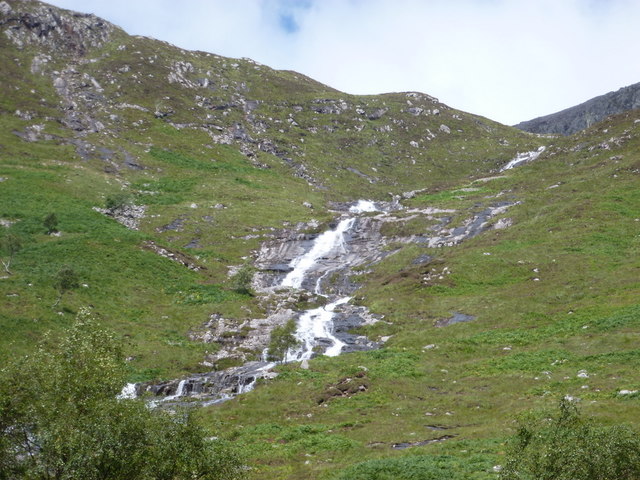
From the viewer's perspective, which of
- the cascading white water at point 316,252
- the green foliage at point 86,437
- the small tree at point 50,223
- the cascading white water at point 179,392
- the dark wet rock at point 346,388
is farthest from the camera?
the cascading white water at point 316,252

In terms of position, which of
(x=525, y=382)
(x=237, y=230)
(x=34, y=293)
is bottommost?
(x=525, y=382)

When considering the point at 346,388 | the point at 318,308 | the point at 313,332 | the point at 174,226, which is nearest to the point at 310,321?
the point at 313,332

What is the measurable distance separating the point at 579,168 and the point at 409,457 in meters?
89.7

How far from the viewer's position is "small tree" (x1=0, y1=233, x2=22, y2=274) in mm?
52125

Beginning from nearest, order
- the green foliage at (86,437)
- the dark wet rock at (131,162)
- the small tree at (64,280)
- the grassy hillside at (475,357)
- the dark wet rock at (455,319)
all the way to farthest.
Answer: the green foliage at (86,437) → the grassy hillside at (475,357) → the dark wet rock at (455,319) → the small tree at (64,280) → the dark wet rock at (131,162)

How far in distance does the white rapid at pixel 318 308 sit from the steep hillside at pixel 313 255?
95 centimetres

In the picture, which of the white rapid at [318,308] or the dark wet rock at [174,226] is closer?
the white rapid at [318,308]

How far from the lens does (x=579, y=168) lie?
95500 mm

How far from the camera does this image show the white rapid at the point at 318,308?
48.0 m

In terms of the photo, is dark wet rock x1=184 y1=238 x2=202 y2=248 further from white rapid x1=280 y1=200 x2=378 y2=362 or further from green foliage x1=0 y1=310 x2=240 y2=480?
green foliage x1=0 y1=310 x2=240 y2=480

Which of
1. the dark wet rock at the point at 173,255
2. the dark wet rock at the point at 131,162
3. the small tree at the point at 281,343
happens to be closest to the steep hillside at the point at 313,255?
the dark wet rock at the point at 173,255

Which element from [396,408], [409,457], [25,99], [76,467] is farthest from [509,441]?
[25,99]

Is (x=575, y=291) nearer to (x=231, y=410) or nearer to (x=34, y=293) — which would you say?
(x=231, y=410)

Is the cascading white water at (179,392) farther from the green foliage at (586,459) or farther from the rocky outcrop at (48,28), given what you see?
the rocky outcrop at (48,28)
